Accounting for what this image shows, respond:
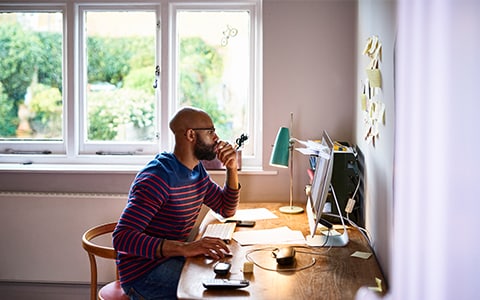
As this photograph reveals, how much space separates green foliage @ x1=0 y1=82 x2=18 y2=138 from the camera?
3658 mm

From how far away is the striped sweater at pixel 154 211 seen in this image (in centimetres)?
201

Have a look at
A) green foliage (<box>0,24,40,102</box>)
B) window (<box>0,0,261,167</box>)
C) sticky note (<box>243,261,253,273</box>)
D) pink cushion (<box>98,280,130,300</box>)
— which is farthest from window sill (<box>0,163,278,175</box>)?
sticky note (<box>243,261,253,273</box>)

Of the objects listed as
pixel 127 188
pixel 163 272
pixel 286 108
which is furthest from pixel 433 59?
pixel 127 188

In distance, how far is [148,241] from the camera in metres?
2.01

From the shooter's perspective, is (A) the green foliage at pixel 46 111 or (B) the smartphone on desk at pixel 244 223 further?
(A) the green foliage at pixel 46 111

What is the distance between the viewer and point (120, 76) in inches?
141

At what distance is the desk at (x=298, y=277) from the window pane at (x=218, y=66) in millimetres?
1384

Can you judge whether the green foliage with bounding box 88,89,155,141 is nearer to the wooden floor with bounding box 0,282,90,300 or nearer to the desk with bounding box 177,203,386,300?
the wooden floor with bounding box 0,282,90,300

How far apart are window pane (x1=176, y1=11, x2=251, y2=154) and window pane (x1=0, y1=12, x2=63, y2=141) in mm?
788

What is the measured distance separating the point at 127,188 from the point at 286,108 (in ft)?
3.37

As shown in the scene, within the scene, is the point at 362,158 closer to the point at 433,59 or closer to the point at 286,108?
the point at 286,108

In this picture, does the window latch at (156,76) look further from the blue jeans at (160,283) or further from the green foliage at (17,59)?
the blue jeans at (160,283)

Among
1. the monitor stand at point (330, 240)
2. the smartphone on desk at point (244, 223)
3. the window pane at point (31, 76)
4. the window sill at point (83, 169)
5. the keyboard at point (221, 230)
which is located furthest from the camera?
the window pane at point (31, 76)

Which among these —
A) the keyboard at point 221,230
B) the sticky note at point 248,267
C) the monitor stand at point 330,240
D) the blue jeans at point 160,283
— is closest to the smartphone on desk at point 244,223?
the keyboard at point 221,230
